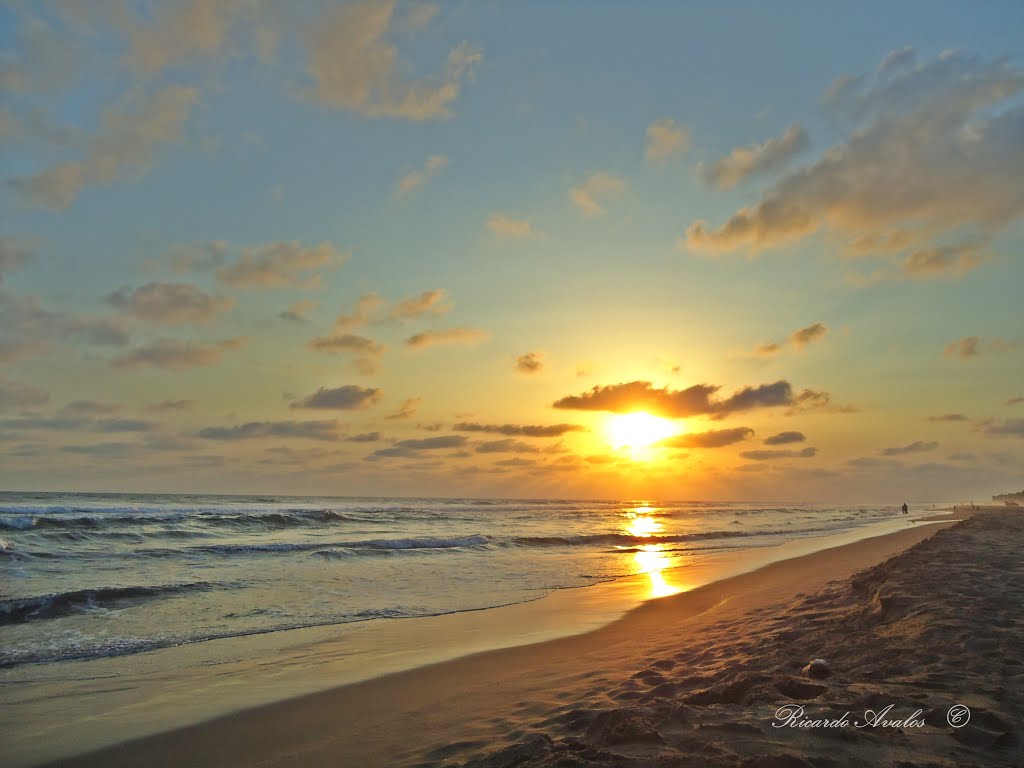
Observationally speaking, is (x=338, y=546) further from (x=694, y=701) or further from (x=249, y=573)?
(x=694, y=701)

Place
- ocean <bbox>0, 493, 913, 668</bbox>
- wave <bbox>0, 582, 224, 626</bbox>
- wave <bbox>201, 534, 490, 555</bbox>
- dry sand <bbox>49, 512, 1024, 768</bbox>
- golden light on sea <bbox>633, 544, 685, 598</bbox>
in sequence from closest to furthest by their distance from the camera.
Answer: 1. dry sand <bbox>49, 512, 1024, 768</bbox>
2. ocean <bbox>0, 493, 913, 668</bbox>
3. wave <bbox>0, 582, 224, 626</bbox>
4. golden light on sea <bbox>633, 544, 685, 598</bbox>
5. wave <bbox>201, 534, 490, 555</bbox>

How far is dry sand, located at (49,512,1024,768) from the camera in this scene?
4387 mm

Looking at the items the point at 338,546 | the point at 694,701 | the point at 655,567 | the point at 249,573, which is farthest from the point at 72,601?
the point at 655,567

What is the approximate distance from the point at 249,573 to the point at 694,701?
16.5 m

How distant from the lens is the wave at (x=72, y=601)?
12.3 meters

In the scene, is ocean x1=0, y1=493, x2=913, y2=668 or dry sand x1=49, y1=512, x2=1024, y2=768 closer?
dry sand x1=49, y1=512, x2=1024, y2=768

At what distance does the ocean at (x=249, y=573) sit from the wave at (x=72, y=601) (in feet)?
0.12

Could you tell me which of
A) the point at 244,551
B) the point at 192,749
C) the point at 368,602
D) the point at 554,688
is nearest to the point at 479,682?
the point at 554,688

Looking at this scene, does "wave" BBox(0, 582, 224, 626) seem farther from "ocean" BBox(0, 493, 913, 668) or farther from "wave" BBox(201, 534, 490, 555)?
"wave" BBox(201, 534, 490, 555)

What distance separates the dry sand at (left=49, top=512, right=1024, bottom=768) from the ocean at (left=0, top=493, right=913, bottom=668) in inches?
184

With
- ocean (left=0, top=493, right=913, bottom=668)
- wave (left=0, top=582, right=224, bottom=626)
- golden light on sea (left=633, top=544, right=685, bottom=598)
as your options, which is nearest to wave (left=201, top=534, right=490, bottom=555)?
ocean (left=0, top=493, right=913, bottom=668)

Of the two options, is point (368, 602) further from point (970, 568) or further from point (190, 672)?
point (970, 568)

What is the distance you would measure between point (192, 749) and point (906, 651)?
7.27 m

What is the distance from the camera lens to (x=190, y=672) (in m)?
8.50
